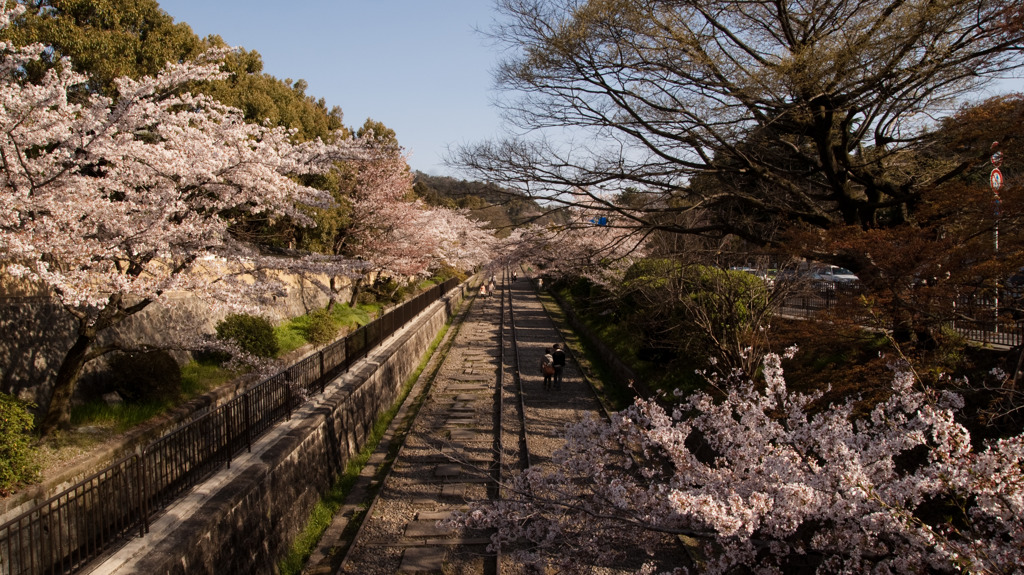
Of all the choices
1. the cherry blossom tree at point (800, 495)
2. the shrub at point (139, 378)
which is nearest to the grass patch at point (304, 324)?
the shrub at point (139, 378)

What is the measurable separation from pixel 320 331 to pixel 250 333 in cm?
361

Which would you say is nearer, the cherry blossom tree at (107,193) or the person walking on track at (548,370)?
the cherry blossom tree at (107,193)

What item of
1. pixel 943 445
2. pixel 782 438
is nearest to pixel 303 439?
pixel 782 438

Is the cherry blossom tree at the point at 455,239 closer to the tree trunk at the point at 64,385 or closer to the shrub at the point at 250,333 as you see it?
the shrub at the point at 250,333

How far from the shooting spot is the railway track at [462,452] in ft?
23.1

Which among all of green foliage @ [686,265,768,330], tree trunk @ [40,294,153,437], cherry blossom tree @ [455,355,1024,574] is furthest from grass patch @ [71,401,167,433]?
green foliage @ [686,265,768,330]

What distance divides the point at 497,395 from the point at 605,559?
416 inches

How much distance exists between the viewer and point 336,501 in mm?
9148

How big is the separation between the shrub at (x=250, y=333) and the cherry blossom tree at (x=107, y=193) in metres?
3.74

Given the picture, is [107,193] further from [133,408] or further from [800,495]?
[800,495]

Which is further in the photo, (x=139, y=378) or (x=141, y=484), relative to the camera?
(x=139, y=378)

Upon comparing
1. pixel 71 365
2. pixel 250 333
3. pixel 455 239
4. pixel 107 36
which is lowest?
pixel 250 333

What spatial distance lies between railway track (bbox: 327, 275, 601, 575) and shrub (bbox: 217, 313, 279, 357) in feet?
11.5

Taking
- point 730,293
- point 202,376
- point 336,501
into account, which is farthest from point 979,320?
point 202,376
